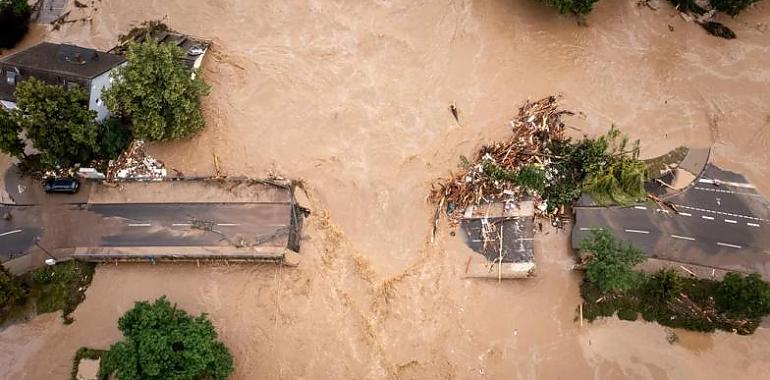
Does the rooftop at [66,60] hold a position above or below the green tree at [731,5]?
below

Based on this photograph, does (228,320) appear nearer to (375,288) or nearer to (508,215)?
(375,288)

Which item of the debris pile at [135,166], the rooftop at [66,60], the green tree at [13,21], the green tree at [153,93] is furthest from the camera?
the green tree at [13,21]

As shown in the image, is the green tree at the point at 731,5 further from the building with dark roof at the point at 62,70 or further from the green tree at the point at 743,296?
the building with dark roof at the point at 62,70

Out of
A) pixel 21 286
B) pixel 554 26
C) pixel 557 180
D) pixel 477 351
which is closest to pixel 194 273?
pixel 21 286

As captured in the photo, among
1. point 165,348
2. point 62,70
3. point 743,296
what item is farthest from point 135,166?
point 743,296

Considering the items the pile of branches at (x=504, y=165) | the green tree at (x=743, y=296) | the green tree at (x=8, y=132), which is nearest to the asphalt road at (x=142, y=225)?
the green tree at (x=8, y=132)

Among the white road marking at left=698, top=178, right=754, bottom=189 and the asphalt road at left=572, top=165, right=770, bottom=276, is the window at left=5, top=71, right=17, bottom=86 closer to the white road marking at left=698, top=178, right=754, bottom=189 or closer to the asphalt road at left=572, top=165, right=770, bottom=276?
the asphalt road at left=572, top=165, right=770, bottom=276
